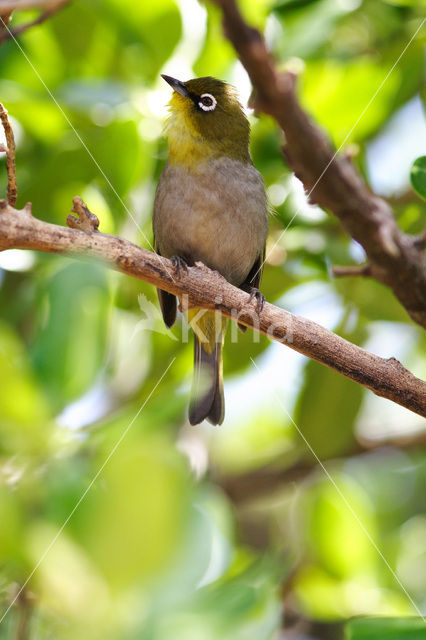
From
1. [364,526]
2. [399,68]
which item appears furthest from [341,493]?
[399,68]

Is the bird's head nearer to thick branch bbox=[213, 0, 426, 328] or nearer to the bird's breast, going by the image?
the bird's breast

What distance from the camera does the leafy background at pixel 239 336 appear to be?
1.59m

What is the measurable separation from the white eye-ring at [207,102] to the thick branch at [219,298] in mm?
1199

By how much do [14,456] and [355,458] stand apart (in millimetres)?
1943

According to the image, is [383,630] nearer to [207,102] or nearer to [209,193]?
[209,193]

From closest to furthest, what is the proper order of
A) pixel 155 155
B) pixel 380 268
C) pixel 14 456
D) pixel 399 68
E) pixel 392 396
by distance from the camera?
pixel 14 456 < pixel 392 396 < pixel 380 268 < pixel 399 68 < pixel 155 155

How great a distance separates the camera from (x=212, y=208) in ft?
10.00

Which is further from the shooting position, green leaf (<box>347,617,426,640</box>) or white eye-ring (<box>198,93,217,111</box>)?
white eye-ring (<box>198,93,217,111</box>)

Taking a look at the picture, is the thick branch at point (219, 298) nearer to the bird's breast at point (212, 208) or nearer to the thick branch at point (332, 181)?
the thick branch at point (332, 181)

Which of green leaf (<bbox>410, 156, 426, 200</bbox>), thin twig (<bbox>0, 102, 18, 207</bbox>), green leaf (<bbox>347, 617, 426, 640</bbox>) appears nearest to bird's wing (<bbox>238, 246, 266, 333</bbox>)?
green leaf (<bbox>410, 156, 426, 200</bbox>)

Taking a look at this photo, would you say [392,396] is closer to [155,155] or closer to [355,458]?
[355,458]

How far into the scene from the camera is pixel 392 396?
76.9 inches

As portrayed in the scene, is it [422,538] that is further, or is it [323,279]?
[323,279]

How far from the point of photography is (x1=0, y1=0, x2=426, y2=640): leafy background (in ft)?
5.22
